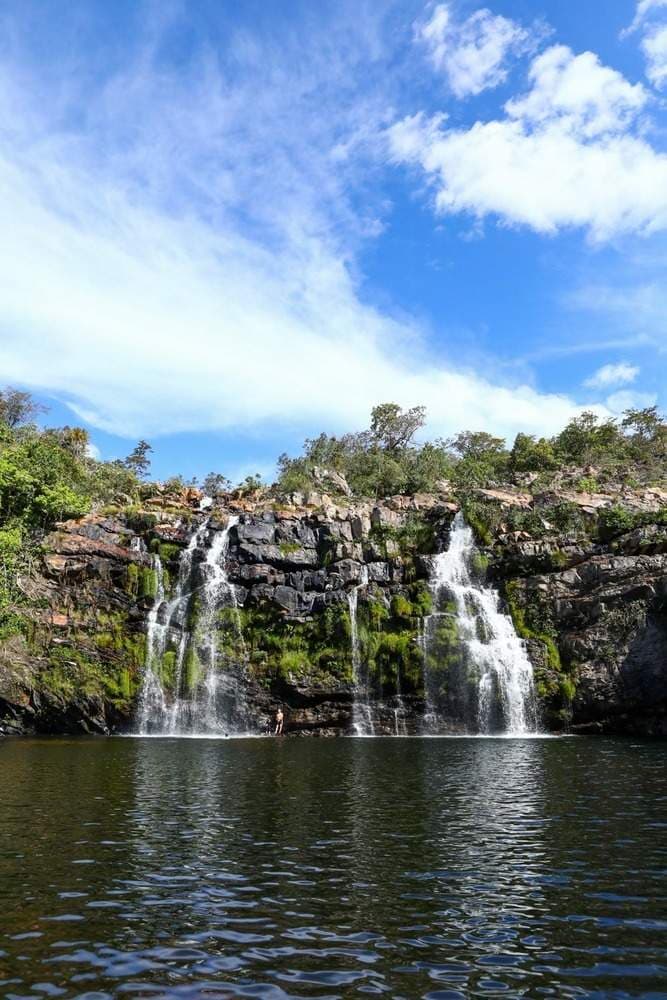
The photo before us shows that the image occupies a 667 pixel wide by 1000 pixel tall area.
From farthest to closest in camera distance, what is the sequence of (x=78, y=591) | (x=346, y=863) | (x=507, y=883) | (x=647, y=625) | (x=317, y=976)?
(x=78, y=591), (x=647, y=625), (x=346, y=863), (x=507, y=883), (x=317, y=976)

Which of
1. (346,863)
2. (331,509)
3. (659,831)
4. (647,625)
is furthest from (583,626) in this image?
(346,863)

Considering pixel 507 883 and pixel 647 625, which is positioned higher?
pixel 647 625

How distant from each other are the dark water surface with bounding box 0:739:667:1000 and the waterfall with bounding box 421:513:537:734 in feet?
78.2

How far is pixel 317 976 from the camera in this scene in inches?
323

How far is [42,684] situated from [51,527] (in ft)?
45.9

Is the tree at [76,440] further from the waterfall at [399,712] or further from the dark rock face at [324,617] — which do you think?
the waterfall at [399,712]

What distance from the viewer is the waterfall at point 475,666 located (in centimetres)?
4778

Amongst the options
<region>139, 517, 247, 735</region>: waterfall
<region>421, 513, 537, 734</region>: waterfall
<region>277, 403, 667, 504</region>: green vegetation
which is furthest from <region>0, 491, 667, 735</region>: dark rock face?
<region>277, 403, 667, 504</region>: green vegetation

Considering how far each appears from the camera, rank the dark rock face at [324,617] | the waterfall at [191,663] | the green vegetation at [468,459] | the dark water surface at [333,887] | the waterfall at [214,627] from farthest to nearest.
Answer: the green vegetation at [468,459]
the waterfall at [214,627]
the waterfall at [191,663]
the dark rock face at [324,617]
the dark water surface at [333,887]

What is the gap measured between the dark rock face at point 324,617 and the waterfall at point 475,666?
1012 millimetres

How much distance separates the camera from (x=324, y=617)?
172ft

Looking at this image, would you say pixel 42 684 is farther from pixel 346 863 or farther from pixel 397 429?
pixel 397 429

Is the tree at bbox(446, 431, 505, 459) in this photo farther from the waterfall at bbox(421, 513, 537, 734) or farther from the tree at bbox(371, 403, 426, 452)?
the waterfall at bbox(421, 513, 537, 734)

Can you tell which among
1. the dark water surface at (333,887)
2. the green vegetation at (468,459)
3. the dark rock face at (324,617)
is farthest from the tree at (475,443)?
the dark water surface at (333,887)
